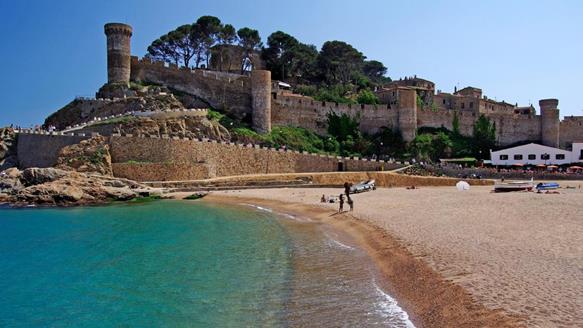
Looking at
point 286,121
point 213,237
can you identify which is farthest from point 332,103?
point 213,237

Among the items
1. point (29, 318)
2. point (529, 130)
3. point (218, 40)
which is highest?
point (218, 40)

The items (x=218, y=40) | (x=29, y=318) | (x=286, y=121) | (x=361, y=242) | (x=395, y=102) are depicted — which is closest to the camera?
(x=29, y=318)

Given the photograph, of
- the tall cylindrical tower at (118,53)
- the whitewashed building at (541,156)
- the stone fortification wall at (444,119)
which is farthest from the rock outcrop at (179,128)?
the whitewashed building at (541,156)

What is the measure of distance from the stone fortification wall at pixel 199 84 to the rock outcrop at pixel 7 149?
11.3m

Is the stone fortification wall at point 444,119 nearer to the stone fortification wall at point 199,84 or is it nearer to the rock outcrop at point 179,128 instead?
the stone fortification wall at point 199,84

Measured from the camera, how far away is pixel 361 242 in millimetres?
14688

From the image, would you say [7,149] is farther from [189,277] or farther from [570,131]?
[570,131]

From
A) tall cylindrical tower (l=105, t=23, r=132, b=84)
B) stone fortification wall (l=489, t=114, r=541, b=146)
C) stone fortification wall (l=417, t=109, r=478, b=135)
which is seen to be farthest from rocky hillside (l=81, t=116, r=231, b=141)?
stone fortification wall (l=489, t=114, r=541, b=146)

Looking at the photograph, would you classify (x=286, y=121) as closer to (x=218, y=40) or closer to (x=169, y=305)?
(x=218, y=40)

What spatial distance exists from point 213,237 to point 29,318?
25.0ft

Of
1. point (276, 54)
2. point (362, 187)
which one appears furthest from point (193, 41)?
point (362, 187)

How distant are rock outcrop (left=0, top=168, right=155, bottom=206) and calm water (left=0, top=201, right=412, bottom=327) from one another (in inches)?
318

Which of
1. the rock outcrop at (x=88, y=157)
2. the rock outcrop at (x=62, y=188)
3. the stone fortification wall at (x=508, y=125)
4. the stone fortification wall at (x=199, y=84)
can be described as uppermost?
the stone fortification wall at (x=199, y=84)

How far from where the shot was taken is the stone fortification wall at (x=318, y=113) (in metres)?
46.3
